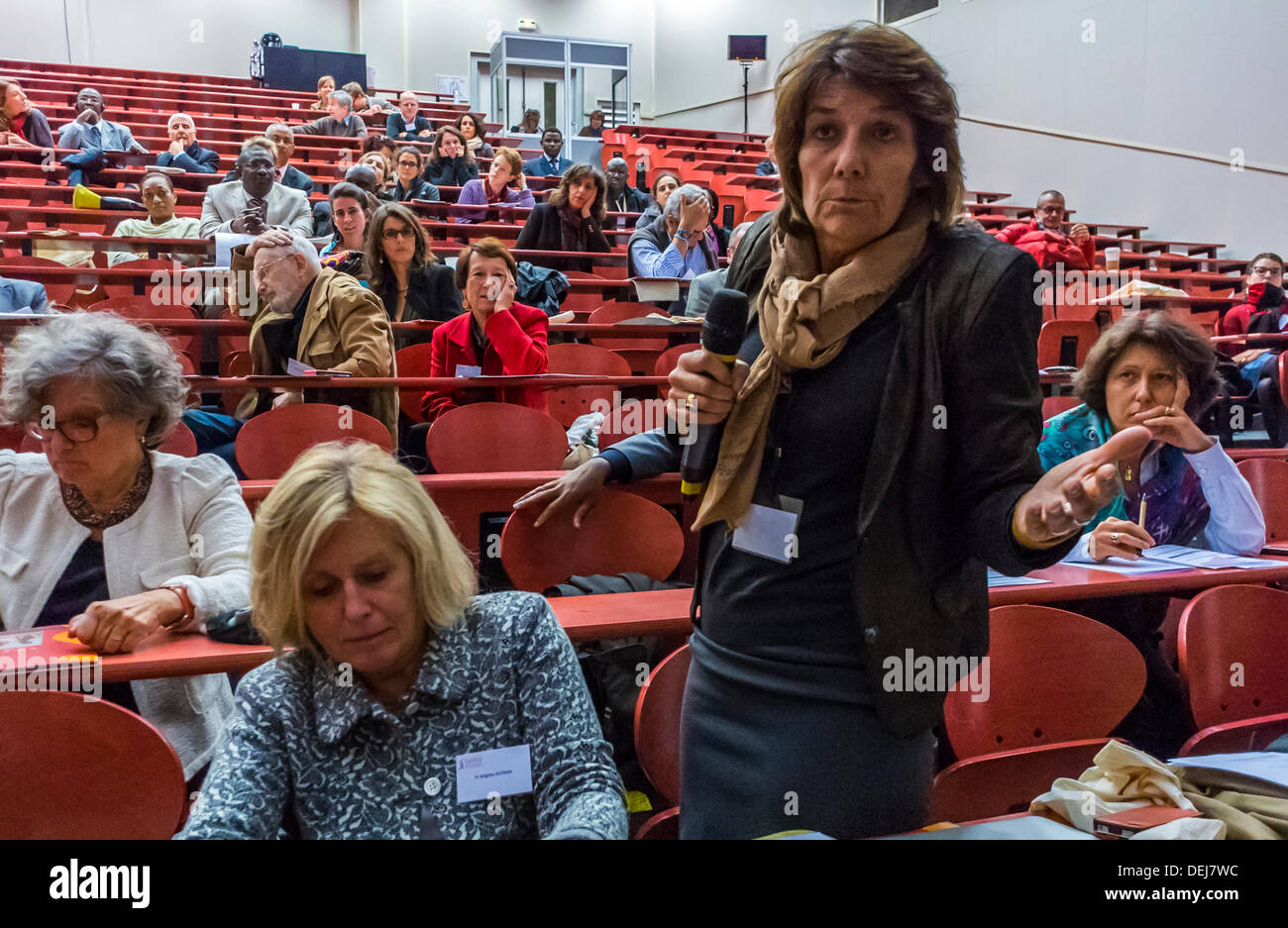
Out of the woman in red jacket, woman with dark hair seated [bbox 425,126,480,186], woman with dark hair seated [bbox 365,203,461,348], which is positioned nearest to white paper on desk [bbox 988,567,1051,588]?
the woman in red jacket

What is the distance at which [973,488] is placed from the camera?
917 mm

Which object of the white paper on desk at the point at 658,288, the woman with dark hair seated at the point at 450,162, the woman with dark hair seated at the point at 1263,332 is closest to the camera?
the woman with dark hair seated at the point at 1263,332

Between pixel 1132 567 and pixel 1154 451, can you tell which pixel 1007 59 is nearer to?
pixel 1154 451

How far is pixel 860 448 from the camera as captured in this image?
37.1 inches

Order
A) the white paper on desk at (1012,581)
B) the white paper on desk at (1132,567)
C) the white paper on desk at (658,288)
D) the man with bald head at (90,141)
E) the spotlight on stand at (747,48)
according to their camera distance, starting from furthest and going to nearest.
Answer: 1. the spotlight on stand at (747,48)
2. the man with bald head at (90,141)
3. the white paper on desk at (658,288)
4. the white paper on desk at (1132,567)
5. the white paper on desk at (1012,581)

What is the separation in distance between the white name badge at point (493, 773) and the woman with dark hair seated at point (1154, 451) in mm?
1378

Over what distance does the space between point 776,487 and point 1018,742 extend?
835 mm

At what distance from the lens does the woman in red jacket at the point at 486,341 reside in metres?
3.24

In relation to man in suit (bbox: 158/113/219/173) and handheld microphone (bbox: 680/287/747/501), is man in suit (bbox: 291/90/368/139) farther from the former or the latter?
handheld microphone (bbox: 680/287/747/501)

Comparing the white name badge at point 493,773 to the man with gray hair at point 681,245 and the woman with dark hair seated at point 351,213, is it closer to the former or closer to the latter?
the woman with dark hair seated at point 351,213

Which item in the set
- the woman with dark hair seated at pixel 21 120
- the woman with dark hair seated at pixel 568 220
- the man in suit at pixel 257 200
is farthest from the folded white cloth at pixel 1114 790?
the woman with dark hair seated at pixel 21 120

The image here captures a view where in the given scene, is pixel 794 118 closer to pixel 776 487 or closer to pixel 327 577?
pixel 776 487

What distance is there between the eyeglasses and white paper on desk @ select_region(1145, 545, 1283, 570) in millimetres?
2001
